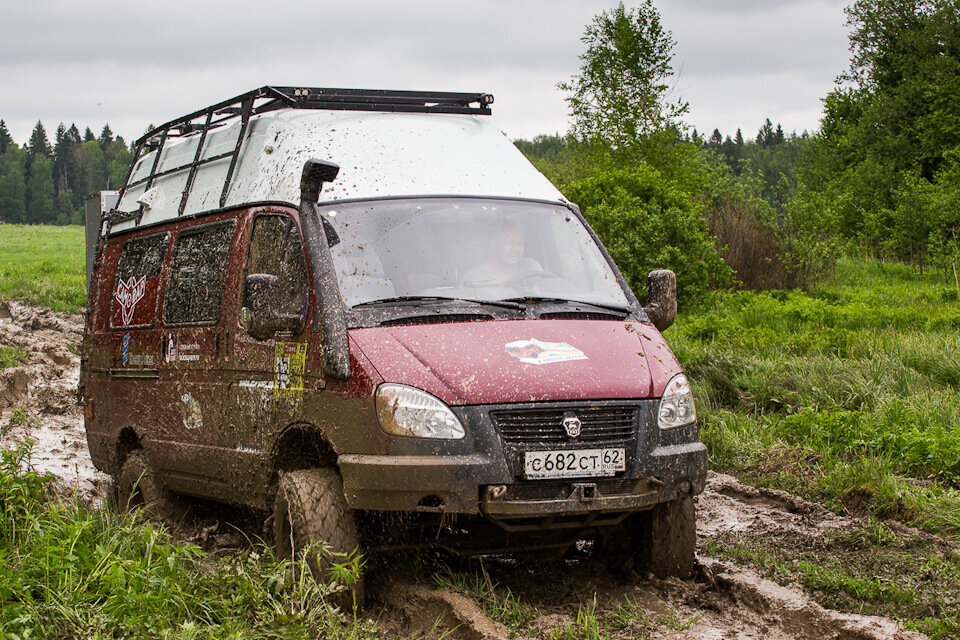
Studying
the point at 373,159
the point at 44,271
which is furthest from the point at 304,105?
the point at 44,271

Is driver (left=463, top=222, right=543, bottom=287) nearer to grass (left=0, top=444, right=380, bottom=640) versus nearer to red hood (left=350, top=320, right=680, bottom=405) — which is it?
red hood (left=350, top=320, right=680, bottom=405)

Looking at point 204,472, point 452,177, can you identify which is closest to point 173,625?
point 204,472

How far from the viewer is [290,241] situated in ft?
20.0

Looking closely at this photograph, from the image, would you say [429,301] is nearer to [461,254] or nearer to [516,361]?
[461,254]

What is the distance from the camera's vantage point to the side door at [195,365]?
6.67 metres

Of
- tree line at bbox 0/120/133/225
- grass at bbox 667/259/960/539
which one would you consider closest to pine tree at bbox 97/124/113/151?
tree line at bbox 0/120/133/225

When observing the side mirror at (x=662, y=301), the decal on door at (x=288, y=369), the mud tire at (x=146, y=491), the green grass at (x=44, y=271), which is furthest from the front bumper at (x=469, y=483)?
the green grass at (x=44, y=271)

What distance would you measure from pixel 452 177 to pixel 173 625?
2994 mm

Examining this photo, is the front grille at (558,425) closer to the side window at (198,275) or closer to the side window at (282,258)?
the side window at (282,258)

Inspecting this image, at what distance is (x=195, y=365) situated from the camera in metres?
6.91

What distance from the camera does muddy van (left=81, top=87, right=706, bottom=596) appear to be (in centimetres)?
509

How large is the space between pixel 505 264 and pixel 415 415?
4.17 ft

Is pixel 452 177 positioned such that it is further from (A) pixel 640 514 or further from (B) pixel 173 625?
(B) pixel 173 625

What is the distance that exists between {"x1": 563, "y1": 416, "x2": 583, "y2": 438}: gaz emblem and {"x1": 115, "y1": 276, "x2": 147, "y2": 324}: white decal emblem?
3.92 meters
